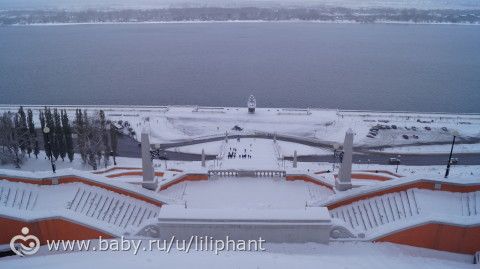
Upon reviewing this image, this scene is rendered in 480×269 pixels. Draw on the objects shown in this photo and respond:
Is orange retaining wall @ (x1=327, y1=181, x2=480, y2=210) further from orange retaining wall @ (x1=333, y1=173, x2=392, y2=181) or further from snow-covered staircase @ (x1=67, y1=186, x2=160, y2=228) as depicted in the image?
snow-covered staircase @ (x1=67, y1=186, x2=160, y2=228)

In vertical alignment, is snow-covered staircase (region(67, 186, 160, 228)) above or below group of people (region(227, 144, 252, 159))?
above

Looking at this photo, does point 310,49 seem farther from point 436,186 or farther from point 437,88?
point 436,186

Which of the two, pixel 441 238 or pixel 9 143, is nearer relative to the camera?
pixel 441 238

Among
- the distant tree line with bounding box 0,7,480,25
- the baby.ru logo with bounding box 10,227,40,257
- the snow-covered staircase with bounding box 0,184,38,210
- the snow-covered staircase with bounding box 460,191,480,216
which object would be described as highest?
the distant tree line with bounding box 0,7,480,25

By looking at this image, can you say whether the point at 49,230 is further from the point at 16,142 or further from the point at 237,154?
the point at 237,154

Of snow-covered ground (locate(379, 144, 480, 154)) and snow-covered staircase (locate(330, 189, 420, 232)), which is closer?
snow-covered staircase (locate(330, 189, 420, 232))

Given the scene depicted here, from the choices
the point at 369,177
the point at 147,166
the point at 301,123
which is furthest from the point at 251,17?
the point at 147,166

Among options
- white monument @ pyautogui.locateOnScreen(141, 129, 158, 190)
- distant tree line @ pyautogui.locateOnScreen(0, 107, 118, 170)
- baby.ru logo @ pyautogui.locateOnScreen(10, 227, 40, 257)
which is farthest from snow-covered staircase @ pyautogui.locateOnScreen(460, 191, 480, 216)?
distant tree line @ pyautogui.locateOnScreen(0, 107, 118, 170)

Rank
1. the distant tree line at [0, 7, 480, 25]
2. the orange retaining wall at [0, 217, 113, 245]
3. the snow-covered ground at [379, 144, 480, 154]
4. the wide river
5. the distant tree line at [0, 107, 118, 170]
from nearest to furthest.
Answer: the orange retaining wall at [0, 217, 113, 245]
the distant tree line at [0, 107, 118, 170]
the snow-covered ground at [379, 144, 480, 154]
the wide river
the distant tree line at [0, 7, 480, 25]
